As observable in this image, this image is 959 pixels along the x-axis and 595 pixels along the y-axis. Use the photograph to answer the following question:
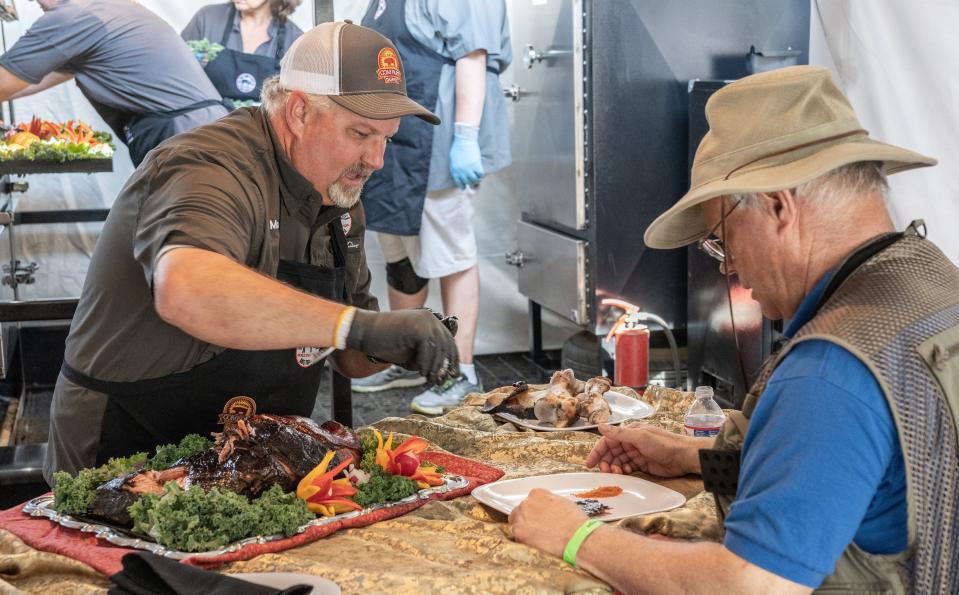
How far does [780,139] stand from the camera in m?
1.93

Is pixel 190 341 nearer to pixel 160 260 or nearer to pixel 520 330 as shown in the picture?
pixel 160 260

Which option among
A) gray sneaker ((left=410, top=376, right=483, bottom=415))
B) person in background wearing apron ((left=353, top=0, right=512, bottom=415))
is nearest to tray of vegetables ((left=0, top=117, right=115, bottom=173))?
person in background wearing apron ((left=353, top=0, right=512, bottom=415))

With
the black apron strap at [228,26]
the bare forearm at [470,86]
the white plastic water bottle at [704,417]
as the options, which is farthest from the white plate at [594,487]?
the black apron strap at [228,26]

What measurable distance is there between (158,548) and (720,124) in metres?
1.36

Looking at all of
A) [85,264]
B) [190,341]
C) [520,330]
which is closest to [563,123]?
[520,330]

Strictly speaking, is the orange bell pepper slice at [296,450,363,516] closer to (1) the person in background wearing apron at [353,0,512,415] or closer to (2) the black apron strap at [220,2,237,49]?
(1) the person in background wearing apron at [353,0,512,415]

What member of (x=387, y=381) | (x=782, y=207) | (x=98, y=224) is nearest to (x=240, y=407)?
(x=782, y=207)

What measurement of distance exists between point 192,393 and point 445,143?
3.64 m

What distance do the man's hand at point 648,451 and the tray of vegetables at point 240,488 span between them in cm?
40

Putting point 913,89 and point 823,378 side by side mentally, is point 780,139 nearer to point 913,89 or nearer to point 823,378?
point 823,378

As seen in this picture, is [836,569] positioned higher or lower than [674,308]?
higher

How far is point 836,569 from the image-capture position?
182 cm

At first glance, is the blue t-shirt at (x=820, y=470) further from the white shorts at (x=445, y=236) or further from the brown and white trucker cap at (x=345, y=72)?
the white shorts at (x=445, y=236)

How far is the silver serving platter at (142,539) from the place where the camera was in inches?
82.2
